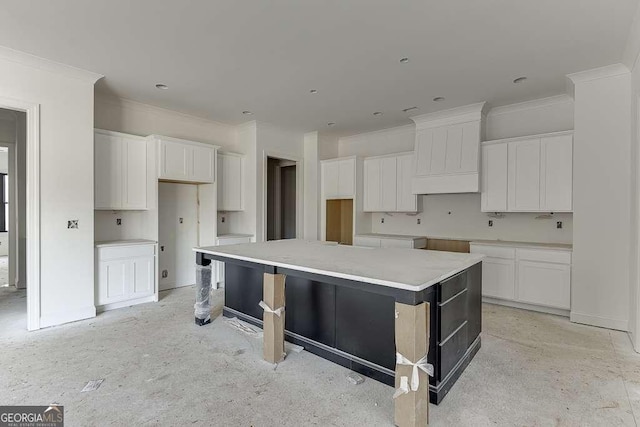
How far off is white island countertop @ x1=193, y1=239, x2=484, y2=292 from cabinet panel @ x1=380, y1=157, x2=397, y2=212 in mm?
2377

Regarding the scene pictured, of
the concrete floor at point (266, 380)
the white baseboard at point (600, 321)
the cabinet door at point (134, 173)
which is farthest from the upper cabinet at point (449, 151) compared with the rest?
the cabinet door at point (134, 173)

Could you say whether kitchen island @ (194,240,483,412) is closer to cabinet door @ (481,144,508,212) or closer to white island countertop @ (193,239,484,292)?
white island countertop @ (193,239,484,292)

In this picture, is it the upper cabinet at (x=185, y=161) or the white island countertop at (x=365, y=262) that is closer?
the white island countertop at (x=365, y=262)

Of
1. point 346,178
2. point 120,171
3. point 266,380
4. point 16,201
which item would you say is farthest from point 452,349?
point 16,201

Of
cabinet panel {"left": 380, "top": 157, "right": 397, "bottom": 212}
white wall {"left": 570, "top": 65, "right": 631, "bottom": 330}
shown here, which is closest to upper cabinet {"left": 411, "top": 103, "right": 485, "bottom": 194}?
cabinet panel {"left": 380, "top": 157, "right": 397, "bottom": 212}

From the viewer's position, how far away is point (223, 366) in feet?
8.62

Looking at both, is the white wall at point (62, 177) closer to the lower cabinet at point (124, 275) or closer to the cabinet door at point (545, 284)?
the lower cabinet at point (124, 275)

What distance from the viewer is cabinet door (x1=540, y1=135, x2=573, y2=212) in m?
3.90

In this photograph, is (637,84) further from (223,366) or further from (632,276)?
(223,366)

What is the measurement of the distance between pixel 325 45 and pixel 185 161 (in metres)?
2.76

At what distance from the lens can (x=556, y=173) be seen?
3986 millimetres

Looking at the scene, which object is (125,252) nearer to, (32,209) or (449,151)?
(32,209)

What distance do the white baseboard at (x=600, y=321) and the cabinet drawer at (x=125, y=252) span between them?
16.9 feet

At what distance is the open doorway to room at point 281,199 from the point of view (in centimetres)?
743
